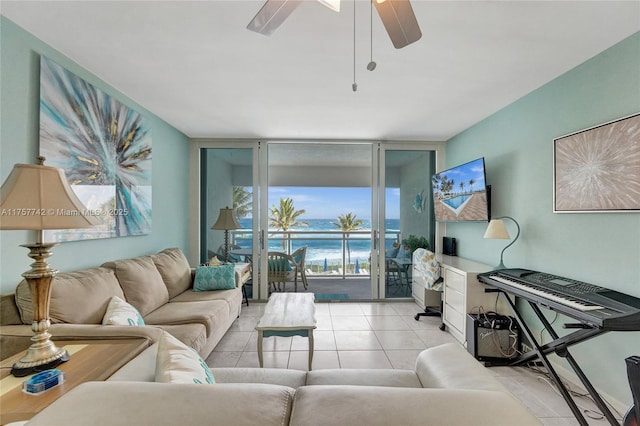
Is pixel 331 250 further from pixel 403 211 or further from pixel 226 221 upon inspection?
pixel 226 221

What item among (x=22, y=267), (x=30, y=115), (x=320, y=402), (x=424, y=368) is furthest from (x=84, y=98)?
(x=424, y=368)

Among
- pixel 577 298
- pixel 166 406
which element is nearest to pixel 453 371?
pixel 166 406

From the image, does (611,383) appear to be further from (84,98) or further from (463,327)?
(84,98)

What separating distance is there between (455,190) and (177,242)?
3936 mm

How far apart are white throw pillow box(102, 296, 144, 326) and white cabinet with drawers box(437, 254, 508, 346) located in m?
2.98

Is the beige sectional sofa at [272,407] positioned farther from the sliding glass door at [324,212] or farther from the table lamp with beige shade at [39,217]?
the sliding glass door at [324,212]

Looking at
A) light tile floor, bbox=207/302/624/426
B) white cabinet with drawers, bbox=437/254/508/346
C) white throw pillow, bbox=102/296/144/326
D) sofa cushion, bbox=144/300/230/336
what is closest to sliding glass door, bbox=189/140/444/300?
light tile floor, bbox=207/302/624/426

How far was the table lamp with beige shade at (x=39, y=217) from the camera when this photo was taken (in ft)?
4.03

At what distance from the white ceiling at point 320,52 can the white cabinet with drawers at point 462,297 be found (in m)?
1.81

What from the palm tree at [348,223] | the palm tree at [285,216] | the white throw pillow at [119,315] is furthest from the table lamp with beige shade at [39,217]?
the palm tree at [348,223]

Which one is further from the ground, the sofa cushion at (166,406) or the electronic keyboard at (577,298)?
the sofa cushion at (166,406)

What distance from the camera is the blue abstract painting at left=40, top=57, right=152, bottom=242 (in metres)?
1.96

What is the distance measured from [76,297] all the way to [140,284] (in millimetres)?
589

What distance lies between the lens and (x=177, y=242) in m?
3.91
